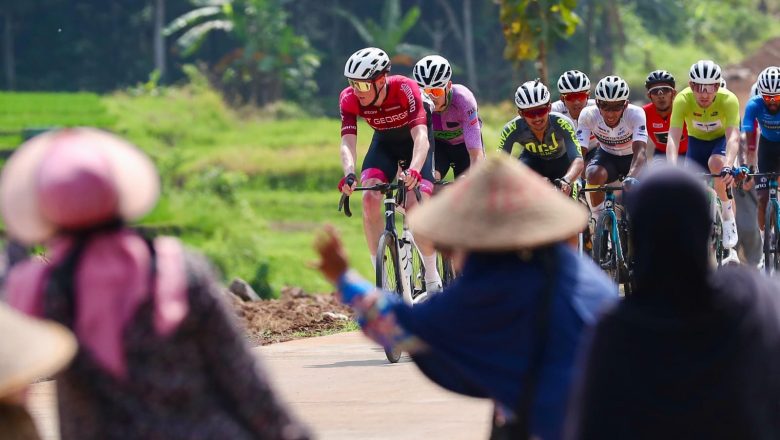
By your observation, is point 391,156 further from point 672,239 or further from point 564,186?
point 672,239

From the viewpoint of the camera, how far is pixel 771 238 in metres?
16.7

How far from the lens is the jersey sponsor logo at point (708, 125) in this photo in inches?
654

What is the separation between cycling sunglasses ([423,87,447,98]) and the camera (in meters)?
14.5

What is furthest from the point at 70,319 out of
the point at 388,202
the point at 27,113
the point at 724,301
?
the point at 27,113

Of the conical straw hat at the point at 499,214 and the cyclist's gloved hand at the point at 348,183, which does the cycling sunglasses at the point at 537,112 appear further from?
the conical straw hat at the point at 499,214

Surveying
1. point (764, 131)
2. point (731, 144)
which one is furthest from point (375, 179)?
point (764, 131)

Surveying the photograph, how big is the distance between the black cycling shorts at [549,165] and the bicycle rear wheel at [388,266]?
3079 mm

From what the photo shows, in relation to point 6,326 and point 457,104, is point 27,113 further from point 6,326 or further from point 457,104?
point 6,326

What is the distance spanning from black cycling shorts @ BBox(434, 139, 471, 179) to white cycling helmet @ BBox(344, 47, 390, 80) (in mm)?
2507

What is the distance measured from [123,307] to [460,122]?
34.6ft

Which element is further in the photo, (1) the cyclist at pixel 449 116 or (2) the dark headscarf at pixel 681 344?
(1) the cyclist at pixel 449 116

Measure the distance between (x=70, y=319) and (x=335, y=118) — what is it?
222ft

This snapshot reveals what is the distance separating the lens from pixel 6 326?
14.1ft

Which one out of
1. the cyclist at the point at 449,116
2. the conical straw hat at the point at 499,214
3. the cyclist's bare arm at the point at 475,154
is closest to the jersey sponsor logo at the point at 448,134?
the cyclist at the point at 449,116
